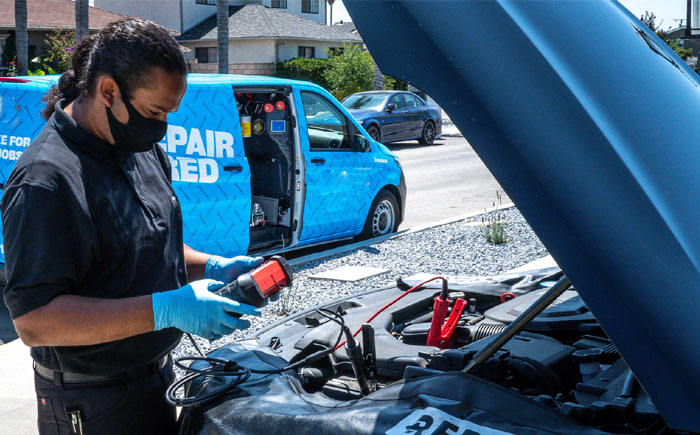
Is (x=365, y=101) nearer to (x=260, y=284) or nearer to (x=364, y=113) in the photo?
(x=364, y=113)

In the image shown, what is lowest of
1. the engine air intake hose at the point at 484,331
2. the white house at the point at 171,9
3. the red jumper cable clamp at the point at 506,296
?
the red jumper cable clamp at the point at 506,296

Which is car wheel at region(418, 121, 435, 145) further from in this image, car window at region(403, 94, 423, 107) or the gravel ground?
the gravel ground

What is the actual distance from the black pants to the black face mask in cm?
71

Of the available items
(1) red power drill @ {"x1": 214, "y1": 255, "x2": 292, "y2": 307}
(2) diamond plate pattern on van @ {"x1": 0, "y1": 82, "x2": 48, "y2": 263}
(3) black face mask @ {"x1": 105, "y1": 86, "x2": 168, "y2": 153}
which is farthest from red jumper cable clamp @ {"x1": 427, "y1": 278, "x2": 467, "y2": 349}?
(2) diamond plate pattern on van @ {"x1": 0, "y1": 82, "x2": 48, "y2": 263}

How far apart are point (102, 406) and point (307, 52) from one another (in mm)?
42180

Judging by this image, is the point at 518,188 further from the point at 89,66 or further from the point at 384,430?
the point at 89,66

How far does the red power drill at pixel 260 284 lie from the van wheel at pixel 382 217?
7.02 m

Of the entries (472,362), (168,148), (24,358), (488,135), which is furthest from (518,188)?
(168,148)

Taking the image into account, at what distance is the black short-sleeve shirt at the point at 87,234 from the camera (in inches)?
78.9

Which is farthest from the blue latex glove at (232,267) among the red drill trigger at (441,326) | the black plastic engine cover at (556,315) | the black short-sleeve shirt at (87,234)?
the black plastic engine cover at (556,315)

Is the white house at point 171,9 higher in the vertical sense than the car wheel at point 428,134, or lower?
higher

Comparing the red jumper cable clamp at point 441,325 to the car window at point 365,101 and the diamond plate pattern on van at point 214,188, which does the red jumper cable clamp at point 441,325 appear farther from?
the car window at point 365,101

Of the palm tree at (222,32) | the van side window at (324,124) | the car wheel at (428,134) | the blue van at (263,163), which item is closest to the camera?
the blue van at (263,163)

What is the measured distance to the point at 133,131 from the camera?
90.8 inches
